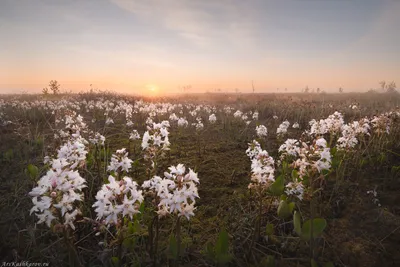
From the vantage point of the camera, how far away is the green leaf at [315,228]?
269 centimetres

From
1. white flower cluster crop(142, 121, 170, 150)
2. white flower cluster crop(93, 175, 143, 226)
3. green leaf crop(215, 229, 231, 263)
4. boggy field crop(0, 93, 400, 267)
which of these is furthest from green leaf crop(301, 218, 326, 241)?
white flower cluster crop(142, 121, 170, 150)

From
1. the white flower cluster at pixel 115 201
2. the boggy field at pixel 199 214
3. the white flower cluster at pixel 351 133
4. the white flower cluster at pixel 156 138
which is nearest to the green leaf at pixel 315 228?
the boggy field at pixel 199 214

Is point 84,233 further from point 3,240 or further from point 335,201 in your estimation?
point 335,201

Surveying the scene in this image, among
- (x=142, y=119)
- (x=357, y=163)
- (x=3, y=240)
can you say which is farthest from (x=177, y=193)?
(x=142, y=119)

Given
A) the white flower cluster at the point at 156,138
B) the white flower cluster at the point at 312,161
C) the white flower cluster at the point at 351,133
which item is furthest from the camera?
the white flower cluster at the point at 351,133

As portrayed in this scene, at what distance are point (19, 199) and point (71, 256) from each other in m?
2.43

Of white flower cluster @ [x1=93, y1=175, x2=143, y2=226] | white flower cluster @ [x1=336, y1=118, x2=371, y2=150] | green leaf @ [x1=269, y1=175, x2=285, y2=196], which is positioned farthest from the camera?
white flower cluster @ [x1=336, y1=118, x2=371, y2=150]

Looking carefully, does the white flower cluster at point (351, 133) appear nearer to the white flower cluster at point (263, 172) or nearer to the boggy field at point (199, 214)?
the boggy field at point (199, 214)

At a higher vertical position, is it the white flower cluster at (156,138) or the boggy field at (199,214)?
the white flower cluster at (156,138)

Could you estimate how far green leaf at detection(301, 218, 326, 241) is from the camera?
2692mm

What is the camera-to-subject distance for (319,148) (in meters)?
3.21

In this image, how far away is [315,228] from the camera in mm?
2738

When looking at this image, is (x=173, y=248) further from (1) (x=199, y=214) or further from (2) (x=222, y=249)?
(1) (x=199, y=214)

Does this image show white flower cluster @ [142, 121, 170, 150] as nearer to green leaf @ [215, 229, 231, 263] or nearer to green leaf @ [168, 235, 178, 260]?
green leaf @ [168, 235, 178, 260]
